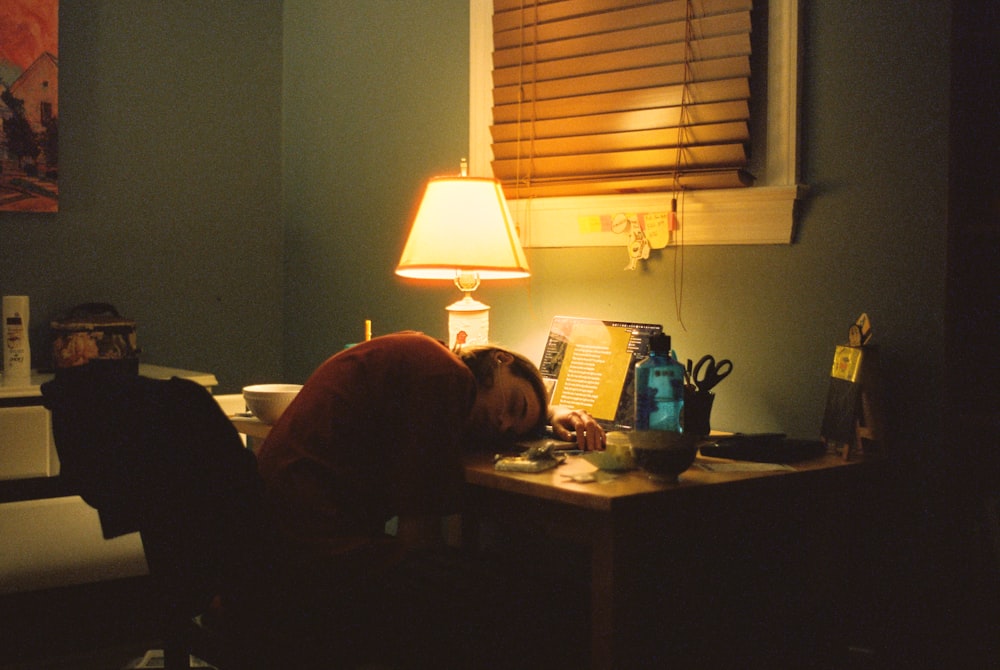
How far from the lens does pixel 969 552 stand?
183 centimetres

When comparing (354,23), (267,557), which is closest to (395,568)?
(267,557)

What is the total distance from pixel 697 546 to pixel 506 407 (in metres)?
0.67

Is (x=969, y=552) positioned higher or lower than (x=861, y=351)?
lower

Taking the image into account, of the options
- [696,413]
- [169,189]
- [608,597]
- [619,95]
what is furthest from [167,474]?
[169,189]

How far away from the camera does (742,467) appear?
179cm

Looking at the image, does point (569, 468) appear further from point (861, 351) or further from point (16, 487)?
point (16, 487)

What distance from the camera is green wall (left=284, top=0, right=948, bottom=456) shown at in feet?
6.50

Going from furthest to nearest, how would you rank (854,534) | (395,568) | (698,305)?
(698,305), (854,534), (395,568)

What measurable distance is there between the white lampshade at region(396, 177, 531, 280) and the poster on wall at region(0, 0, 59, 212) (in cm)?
141

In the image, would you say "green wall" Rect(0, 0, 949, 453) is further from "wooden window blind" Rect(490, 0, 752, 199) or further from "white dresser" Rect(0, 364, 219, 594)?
"white dresser" Rect(0, 364, 219, 594)

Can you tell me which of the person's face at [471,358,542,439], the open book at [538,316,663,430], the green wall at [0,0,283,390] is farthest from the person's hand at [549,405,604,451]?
the green wall at [0,0,283,390]

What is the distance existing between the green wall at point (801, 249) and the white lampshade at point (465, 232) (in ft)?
1.16

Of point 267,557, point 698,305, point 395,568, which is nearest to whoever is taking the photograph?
point 267,557

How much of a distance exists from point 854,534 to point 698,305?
646 millimetres
